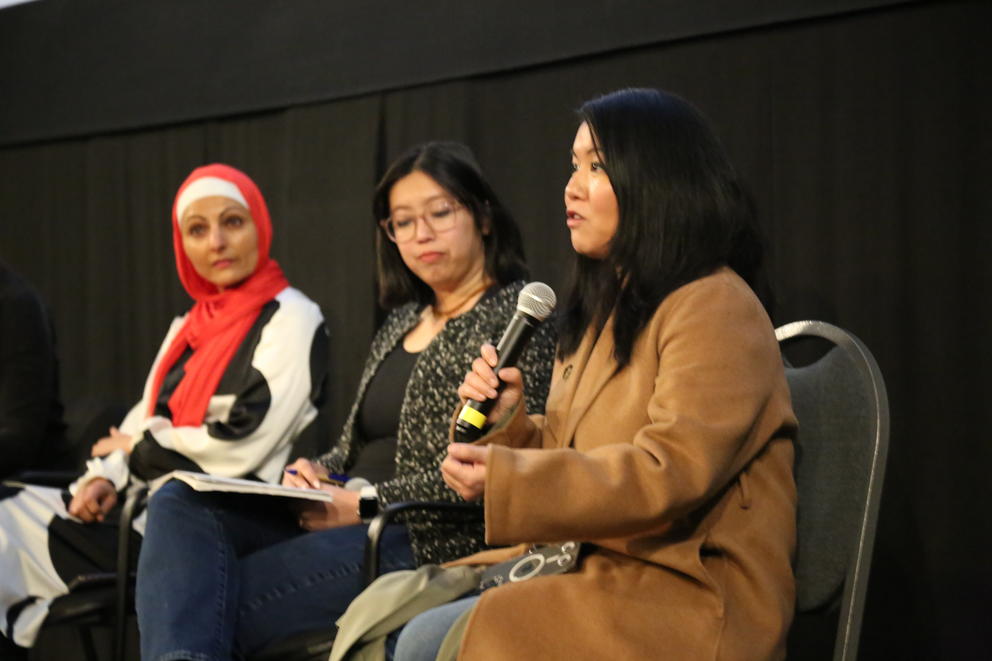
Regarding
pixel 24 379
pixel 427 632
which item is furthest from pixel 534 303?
pixel 24 379

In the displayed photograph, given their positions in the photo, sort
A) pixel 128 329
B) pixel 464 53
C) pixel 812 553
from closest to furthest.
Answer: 1. pixel 812 553
2. pixel 464 53
3. pixel 128 329

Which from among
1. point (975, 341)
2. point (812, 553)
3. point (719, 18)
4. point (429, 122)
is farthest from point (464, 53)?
point (812, 553)

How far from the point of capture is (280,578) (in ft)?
6.59

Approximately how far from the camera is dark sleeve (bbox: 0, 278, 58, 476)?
3.01m

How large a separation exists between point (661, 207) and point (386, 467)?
1.01 m

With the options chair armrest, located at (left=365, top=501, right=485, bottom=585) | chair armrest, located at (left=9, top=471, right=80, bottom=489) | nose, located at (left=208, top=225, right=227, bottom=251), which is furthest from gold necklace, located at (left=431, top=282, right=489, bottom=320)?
chair armrest, located at (left=9, top=471, right=80, bottom=489)

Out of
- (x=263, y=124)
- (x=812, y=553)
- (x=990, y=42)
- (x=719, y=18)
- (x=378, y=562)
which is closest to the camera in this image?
(x=812, y=553)

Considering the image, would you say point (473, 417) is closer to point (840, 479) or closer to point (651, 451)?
point (651, 451)

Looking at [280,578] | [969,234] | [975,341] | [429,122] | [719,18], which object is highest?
[719,18]

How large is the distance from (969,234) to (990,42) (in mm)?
463

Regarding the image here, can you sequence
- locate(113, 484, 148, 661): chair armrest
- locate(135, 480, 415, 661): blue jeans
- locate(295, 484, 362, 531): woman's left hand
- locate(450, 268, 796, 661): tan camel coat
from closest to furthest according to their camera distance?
locate(450, 268, 796, 661): tan camel coat → locate(135, 480, 415, 661): blue jeans → locate(295, 484, 362, 531): woman's left hand → locate(113, 484, 148, 661): chair armrest

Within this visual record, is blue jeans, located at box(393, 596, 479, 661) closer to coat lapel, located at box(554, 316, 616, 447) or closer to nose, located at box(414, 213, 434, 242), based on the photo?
coat lapel, located at box(554, 316, 616, 447)

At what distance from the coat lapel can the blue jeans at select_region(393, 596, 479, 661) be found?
0.29 m

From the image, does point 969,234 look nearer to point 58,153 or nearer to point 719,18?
point 719,18
